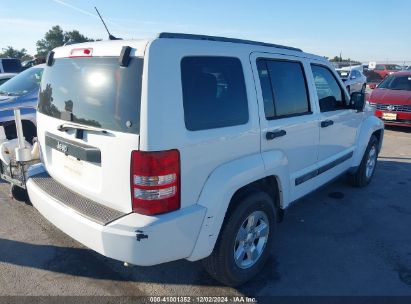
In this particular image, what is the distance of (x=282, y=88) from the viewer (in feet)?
11.6

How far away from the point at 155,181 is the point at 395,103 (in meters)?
9.49

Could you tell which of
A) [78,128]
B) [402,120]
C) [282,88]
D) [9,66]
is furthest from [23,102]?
[9,66]

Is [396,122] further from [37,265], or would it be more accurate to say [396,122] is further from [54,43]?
[54,43]

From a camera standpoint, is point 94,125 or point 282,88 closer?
point 94,125

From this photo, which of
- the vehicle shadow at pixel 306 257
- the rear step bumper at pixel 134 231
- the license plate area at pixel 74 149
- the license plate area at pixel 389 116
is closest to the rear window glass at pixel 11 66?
the vehicle shadow at pixel 306 257

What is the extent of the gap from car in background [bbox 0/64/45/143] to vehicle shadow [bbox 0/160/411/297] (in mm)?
2726

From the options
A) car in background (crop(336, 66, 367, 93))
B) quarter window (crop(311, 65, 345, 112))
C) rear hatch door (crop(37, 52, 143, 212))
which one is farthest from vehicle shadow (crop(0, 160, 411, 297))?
car in background (crop(336, 66, 367, 93))

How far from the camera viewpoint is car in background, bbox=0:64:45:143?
5988mm

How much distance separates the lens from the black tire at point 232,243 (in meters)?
2.89

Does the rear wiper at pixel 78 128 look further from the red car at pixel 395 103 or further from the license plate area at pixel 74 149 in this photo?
the red car at pixel 395 103

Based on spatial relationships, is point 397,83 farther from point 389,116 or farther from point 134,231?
point 134,231

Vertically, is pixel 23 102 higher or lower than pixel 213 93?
lower

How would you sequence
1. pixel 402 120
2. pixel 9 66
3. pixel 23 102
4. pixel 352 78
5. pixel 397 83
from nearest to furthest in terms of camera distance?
1. pixel 23 102
2. pixel 402 120
3. pixel 397 83
4. pixel 9 66
5. pixel 352 78

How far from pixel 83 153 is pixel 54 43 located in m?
91.5
